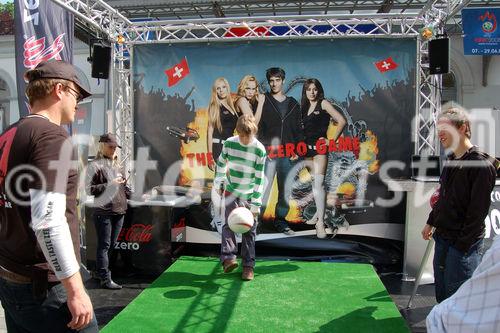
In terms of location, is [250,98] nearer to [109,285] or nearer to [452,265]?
[109,285]

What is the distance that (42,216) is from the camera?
1612 millimetres

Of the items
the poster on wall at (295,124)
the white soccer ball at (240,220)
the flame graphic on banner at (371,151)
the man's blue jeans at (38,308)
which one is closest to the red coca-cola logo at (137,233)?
the poster on wall at (295,124)

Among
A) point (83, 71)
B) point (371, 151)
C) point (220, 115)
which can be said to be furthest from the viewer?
point (83, 71)

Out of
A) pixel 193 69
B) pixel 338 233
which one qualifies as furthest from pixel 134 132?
pixel 338 233

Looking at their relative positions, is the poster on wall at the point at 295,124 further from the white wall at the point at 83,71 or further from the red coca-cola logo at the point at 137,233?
the white wall at the point at 83,71

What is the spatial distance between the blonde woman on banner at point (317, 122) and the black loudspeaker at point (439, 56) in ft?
4.34

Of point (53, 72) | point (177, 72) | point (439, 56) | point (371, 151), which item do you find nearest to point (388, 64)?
point (439, 56)

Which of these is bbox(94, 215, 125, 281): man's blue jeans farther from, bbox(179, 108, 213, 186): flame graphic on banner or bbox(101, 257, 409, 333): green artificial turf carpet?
bbox(179, 108, 213, 186): flame graphic on banner

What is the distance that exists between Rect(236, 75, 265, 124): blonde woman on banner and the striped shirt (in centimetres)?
171

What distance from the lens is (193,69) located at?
6.16m

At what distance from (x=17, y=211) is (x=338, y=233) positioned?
4876mm

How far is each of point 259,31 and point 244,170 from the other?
2765 mm

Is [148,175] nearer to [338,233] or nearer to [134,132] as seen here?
[134,132]

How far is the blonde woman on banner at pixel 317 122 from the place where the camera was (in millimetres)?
5949
